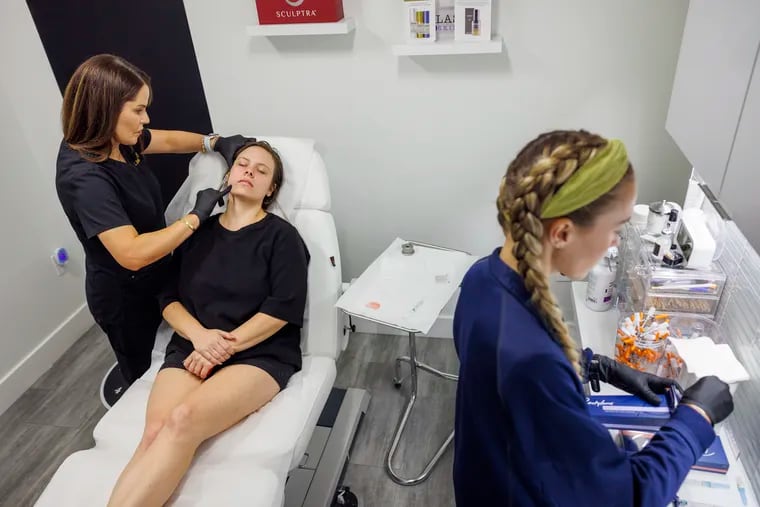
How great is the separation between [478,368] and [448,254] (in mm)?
1093

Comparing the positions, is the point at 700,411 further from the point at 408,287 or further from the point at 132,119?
the point at 132,119

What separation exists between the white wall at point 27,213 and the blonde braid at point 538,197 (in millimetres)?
2280

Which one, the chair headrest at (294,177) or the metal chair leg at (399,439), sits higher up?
the chair headrest at (294,177)

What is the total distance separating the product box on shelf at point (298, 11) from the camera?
187 centimetres

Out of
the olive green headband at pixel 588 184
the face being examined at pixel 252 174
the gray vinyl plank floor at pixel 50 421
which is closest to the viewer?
the olive green headband at pixel 588 184

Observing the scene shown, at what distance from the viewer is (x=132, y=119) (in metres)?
1.56

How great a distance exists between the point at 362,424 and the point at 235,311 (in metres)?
0.76

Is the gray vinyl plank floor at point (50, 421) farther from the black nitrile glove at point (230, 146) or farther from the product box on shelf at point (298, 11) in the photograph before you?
the product box on shelf at point (298, 11)

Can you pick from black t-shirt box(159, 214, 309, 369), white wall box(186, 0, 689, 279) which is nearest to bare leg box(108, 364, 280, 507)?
black t-shirt box(159, 214, 309, 369)

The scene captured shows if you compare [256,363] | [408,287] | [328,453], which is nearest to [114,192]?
[256,363]

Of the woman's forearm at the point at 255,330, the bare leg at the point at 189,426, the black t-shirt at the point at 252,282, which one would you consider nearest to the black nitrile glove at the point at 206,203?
the black t-shirt at the point at 252,282

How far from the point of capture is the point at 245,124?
7.49 ft

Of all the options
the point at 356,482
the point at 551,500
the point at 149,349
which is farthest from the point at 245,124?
the point at 551,500

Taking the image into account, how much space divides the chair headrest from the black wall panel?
44cm
